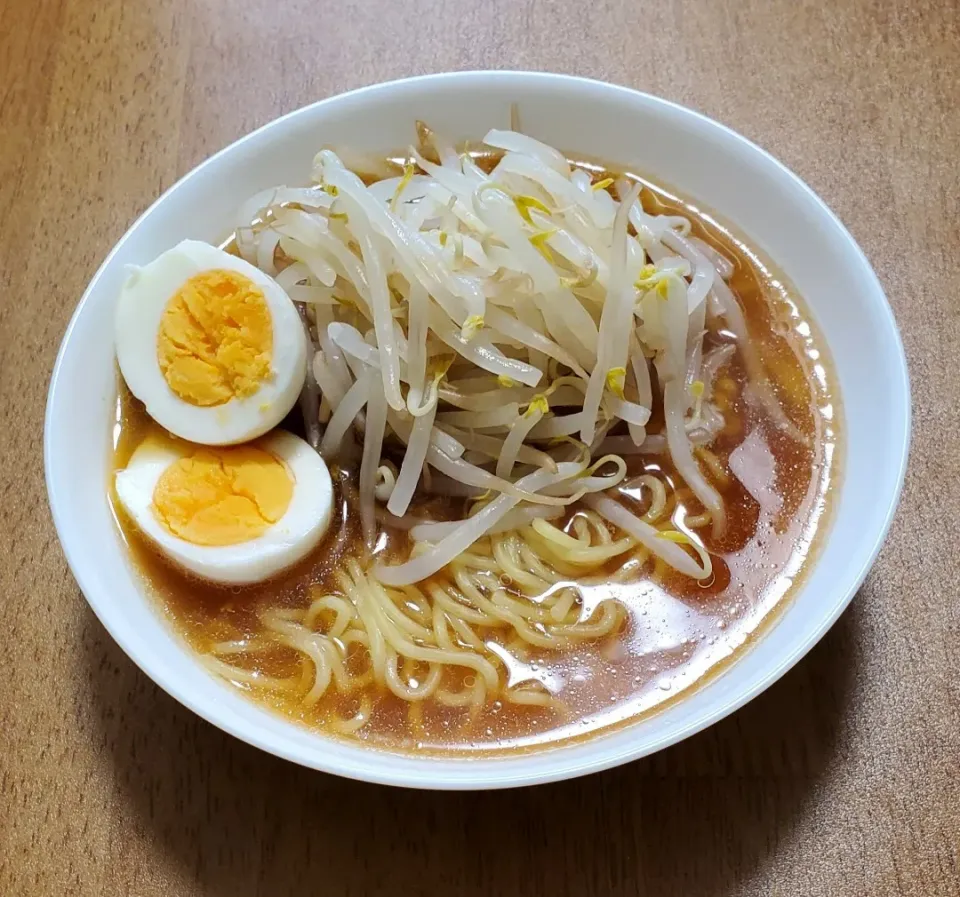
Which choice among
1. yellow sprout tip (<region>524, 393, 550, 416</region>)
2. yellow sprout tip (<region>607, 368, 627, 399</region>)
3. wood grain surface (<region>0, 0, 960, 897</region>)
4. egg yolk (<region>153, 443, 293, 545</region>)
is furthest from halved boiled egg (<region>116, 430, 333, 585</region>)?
yellow sprout tip (<region>607, 368, 627, 399</region>)

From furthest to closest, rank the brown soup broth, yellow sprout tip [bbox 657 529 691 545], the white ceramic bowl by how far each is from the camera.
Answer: yellow sprout tip [bbox 657 529 691 545] < the brown soup broth < the white ceramic bowl

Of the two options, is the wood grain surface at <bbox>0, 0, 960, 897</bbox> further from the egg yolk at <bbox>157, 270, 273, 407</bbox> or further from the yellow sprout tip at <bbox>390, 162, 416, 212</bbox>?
the yellow sprout tip at <bbox>390, 162, 416, 212</bbox>

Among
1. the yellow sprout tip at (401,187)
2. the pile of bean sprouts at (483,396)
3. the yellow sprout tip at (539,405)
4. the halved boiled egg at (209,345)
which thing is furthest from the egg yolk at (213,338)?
the yellow sprout tip at (539,405)

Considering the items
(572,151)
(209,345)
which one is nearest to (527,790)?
(209,345)

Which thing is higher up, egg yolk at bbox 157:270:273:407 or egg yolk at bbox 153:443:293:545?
egg yolk at bbox 157:270:273:407

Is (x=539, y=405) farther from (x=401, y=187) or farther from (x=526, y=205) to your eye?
(x=401, y=187)

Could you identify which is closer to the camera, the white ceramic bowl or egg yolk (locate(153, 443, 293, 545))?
the white ceramic bowl

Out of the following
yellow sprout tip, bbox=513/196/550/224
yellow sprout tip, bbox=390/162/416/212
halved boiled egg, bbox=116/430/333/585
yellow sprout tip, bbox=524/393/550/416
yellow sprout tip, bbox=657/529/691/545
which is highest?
yellow sprout tip, bbox=513/196/550/224
